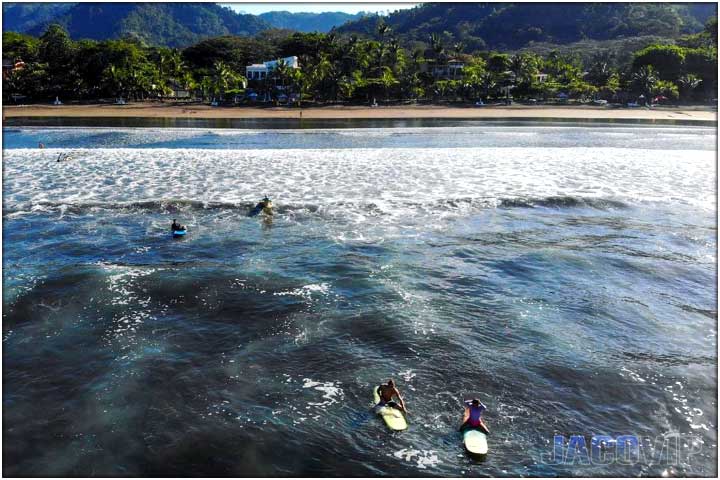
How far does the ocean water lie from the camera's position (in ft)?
34.5

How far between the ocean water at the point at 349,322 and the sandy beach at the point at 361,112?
39.1m

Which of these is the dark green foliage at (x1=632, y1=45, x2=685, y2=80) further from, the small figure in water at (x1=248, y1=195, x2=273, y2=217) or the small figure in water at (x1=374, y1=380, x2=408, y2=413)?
the small figure in water at (x1=374, y1=380, x2=408, y2=413)

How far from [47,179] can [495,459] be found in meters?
29.8

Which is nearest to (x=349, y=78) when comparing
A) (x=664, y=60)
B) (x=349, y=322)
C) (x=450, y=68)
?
(x=450, y=68)

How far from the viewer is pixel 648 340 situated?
14414mm

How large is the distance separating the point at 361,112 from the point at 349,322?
199 feet

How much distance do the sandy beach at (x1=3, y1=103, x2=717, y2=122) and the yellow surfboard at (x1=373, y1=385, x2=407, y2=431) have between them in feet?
194

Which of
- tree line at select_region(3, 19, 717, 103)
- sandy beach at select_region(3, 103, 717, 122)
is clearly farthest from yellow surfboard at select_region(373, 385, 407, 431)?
tree line at select_region(3, 19, 717, 103)

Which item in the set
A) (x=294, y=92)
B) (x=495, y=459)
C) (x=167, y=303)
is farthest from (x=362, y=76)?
(x=495, y=459)

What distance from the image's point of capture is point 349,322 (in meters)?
15.1

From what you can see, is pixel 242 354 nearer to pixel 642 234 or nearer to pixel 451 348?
pixel 451 348

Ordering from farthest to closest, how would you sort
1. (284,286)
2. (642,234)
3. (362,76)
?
(362,76), (642,234), (284,286)

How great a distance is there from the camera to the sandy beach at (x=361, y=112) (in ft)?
221

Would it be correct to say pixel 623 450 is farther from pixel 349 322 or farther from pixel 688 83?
pixel 688 83
